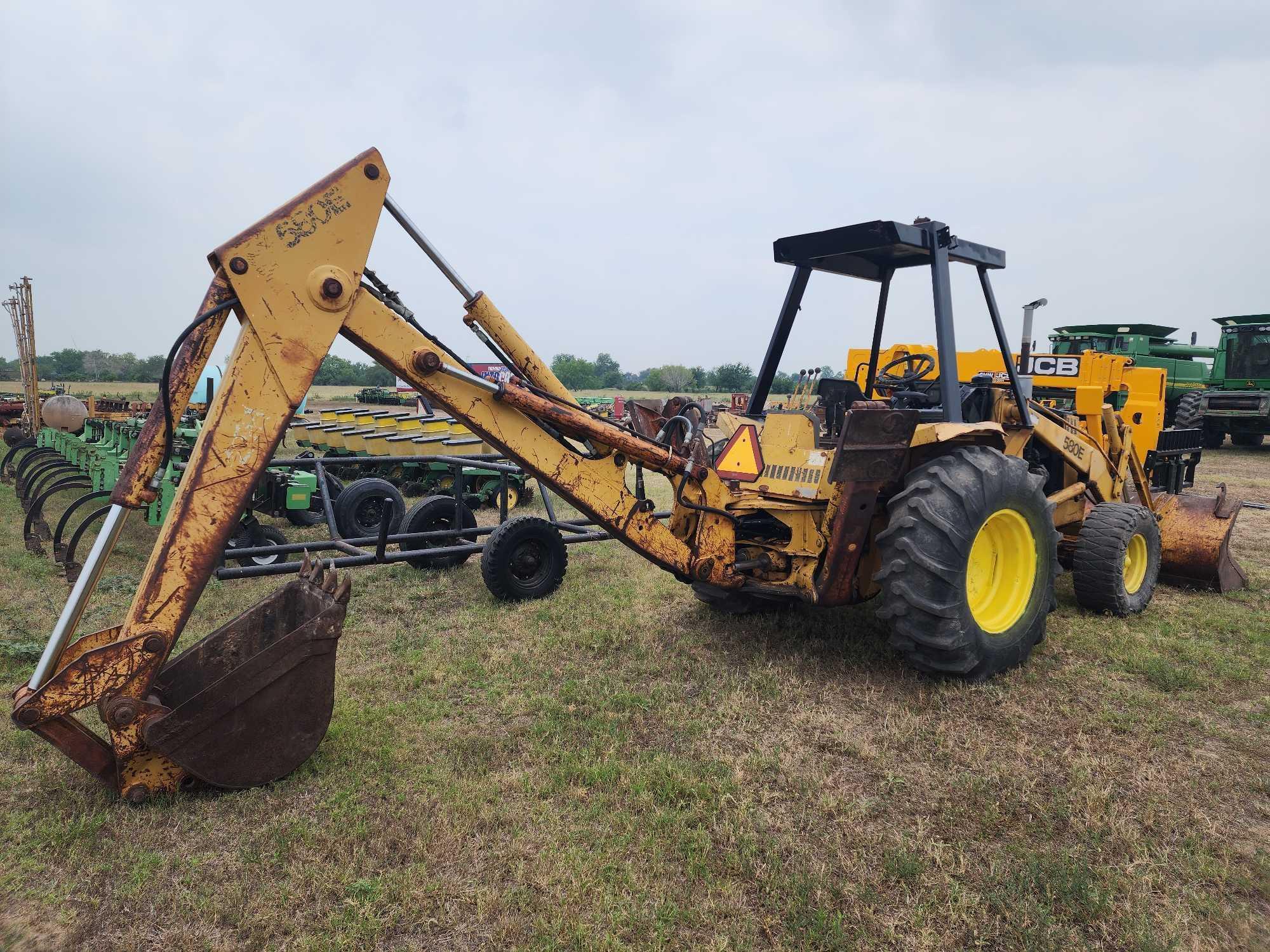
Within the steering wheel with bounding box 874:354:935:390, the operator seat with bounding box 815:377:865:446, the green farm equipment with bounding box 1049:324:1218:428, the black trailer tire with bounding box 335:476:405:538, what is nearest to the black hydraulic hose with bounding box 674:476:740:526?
the operator seat with bounding box 815:377:865:446

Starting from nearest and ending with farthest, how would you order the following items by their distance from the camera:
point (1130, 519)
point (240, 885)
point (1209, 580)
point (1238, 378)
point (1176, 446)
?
point (240, 885) < point (1130, 519) < point (1209, 580) < point (1176, 446) < point (1238, 378)

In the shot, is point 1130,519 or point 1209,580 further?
point 1209,580

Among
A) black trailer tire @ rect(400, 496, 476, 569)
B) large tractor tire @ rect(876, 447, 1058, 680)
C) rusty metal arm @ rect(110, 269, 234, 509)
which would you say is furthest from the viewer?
black trailer tire @ rect(400, 496, 476, 569)

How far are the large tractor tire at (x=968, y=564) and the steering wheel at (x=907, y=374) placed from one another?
1107 mm

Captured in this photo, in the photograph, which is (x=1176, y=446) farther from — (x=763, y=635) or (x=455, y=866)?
(x=455, y=866)

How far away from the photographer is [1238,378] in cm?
1750

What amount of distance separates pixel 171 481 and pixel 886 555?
238 inches

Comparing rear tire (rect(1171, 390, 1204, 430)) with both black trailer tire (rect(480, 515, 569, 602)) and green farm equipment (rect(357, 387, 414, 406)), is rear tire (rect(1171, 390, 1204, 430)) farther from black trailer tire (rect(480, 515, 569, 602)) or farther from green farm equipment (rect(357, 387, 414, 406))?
green farm equipment (rect(357, 387, 414, 406))

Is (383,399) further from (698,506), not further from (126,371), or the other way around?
(126,371)

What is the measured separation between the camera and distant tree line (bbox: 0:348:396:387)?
183 ft

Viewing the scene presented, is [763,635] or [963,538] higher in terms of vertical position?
[963,538]

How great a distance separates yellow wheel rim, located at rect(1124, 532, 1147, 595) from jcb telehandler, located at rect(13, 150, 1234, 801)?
18 mm

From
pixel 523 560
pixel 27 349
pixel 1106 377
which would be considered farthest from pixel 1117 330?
pixel 27 349

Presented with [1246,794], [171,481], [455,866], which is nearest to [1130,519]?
[1246,794]
